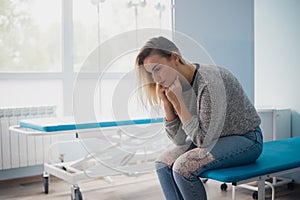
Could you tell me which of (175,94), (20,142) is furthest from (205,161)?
(20,142)

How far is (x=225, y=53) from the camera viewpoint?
3.12m

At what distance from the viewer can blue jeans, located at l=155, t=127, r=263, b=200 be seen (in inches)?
65.2

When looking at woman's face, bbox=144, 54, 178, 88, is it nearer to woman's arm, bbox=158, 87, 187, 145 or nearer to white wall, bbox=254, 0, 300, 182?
woman's arm, bbox=158, 87, 187, 145

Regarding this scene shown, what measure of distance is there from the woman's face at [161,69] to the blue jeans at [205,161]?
0.34 meters

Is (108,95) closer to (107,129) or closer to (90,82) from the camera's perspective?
(90,82)

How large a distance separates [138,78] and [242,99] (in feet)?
1.54

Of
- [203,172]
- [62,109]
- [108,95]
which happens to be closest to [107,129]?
[108,95]

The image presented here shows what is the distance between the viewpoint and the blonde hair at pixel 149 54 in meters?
1.55

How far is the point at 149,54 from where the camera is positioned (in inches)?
61.5

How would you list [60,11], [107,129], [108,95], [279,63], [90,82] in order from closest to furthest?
[90,82] → [108,95] → [107,129] → [279,63] → [60,11]

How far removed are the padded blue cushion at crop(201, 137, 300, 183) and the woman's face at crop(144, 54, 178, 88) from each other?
43 centimetres

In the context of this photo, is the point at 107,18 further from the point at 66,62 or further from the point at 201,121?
the point at 201,121

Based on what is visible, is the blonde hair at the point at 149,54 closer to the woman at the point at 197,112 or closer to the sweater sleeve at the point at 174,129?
the woman at the point at 197,112

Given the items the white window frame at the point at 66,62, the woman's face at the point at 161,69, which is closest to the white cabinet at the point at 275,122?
the woman's face at the point at 161,69
